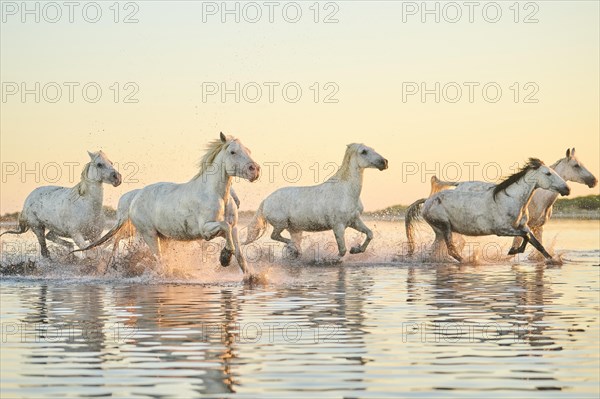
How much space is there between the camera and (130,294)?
1563 cm

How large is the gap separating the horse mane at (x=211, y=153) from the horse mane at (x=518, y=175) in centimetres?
635

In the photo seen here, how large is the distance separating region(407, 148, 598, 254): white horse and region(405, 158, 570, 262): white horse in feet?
1.39

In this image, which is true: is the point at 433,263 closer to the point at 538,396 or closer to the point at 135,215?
the point at 135,215

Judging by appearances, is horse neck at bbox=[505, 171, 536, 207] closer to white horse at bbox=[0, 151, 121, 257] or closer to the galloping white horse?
the galloping white horse

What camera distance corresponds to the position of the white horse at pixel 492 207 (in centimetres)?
2181

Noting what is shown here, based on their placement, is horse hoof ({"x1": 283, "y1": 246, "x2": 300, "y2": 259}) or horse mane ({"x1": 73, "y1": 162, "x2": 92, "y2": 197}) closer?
horse mane ({"x1": 73, "y1": 162, "x2": 92, "y2": 197})

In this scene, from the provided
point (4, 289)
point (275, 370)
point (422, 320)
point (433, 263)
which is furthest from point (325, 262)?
point (275, 370)

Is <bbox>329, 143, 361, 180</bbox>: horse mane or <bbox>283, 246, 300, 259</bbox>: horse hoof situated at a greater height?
<bbox>329, 143, 361, 180</bbox>: horse mane

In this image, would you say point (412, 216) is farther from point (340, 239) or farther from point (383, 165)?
point (383, 165)

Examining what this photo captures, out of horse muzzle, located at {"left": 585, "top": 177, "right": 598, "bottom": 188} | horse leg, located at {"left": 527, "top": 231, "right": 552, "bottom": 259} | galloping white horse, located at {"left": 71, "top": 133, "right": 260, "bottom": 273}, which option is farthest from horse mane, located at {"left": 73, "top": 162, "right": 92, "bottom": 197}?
horse muzzle, located at {"left": 585, "top": 177, "right": 598, "bottom": 188}

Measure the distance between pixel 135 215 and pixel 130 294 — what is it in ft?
10.4

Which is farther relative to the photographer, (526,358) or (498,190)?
(498,190)

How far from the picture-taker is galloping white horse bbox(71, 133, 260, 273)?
17.2 meters

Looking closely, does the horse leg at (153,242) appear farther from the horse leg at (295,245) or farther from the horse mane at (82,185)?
the horse leg at (295,245)
